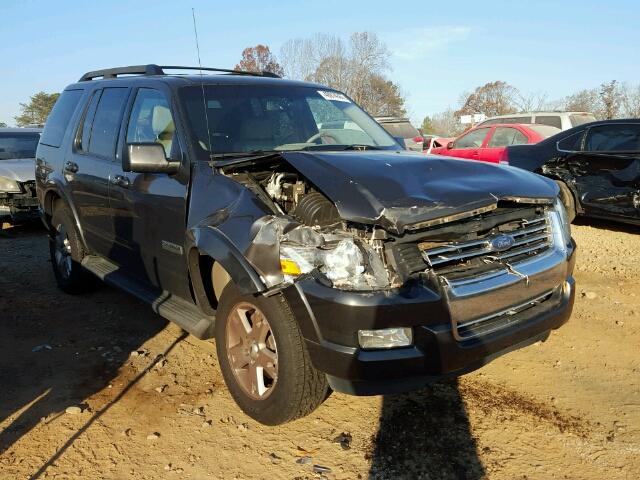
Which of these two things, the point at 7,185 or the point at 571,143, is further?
the point at 7,185

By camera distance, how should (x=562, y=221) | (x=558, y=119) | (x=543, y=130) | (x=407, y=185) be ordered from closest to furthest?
(x=407, y=185) < (x=562, y=221) < (x=543, y=130) < (x=558, y=119)

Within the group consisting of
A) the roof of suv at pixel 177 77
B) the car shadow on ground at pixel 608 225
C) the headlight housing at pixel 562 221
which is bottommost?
the car shadow on ground at pixel 608 225

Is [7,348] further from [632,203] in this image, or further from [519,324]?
[632,203]

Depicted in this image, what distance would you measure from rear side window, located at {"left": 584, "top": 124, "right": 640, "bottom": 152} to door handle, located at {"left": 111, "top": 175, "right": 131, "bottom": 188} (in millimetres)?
6245

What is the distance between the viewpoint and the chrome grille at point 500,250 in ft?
8.96

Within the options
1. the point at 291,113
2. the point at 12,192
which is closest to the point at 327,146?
the point at 291,113

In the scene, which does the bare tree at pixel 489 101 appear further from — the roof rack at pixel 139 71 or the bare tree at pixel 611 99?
the roof rack at pixel 139 71

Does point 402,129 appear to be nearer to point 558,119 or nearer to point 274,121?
point 558,119

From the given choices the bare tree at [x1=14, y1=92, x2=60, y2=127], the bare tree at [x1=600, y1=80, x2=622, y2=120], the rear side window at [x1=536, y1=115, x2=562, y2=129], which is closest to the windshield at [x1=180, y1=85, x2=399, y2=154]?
the rear side window at [x1=536, y1=115, x2=562, y2=129]

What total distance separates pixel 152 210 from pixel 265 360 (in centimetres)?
142

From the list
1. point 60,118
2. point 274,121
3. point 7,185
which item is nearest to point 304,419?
point 274,121

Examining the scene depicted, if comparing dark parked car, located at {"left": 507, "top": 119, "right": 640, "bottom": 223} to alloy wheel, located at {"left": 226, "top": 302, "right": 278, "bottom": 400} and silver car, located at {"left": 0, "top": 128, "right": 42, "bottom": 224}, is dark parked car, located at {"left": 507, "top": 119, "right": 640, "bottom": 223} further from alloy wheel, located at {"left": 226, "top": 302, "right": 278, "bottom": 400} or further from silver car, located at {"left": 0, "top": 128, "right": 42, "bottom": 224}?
silver car, located at {"left": 0, "top": 128, "right": 42, "bottom": 224}

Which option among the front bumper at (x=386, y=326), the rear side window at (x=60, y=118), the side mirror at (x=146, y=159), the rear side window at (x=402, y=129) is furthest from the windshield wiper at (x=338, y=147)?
the rear side window at (x=402, y=129)

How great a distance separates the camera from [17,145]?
9.88 meters
